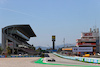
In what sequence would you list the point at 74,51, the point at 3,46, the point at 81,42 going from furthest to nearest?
the point at 81,42 < the point at 74,51 < the point at 3,46

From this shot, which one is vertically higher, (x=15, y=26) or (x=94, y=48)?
(x=15, y=26)

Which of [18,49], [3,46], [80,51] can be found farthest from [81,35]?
[3,46]

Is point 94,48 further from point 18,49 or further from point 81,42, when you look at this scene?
point 18,49

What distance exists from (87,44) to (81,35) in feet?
31.7

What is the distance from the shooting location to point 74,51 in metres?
117

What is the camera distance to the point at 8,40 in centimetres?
11362

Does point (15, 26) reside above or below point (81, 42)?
above

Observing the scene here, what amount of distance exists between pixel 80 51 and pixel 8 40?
48.8 meters

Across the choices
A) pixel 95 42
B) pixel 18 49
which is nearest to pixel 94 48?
pixel 95 42

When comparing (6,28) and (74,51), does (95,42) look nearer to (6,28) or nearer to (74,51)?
(74,51)

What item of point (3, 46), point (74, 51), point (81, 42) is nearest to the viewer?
point (3, 46)

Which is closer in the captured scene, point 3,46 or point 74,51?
point 3,46

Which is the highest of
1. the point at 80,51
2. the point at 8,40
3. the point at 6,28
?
the point at 6,28

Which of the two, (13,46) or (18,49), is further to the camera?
(18,49)
